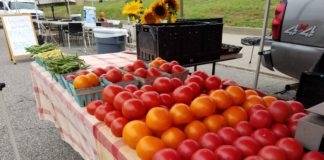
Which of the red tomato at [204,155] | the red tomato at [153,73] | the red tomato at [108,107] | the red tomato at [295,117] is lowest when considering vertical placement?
the red tomato at [108,107]

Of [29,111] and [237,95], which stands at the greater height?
[237,95]

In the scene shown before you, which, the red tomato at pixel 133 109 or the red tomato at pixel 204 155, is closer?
the red tomato at pixel 204 155

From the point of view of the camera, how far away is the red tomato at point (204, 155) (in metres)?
1.00

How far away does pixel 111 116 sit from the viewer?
1426 mm

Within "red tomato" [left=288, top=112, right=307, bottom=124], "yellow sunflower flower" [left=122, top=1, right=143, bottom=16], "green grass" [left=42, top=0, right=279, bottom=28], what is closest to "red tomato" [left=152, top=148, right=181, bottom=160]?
"red tomato" [left=288, top=112, right=307, bottom=124]

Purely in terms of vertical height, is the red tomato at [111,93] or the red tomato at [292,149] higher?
the red tomato at [111,93]

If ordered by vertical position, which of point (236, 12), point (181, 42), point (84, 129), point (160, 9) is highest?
point (160, 9)

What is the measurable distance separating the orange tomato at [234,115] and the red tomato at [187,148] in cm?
29

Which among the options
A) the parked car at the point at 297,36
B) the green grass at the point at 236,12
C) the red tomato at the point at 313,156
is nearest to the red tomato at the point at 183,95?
the red tomato at the point at 313,156

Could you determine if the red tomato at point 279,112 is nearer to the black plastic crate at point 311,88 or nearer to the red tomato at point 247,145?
the red tomato at point 247,145

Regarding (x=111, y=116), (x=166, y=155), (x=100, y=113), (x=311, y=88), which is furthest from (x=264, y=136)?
(x=311, y=88)

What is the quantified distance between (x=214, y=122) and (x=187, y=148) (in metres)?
0.26

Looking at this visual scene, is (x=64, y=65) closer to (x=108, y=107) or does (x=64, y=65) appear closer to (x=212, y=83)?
(x=108, y=107)

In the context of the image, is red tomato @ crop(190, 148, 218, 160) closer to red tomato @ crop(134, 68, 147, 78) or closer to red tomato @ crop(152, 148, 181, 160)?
red tomato @ crop(152, 148, 181, 160)
